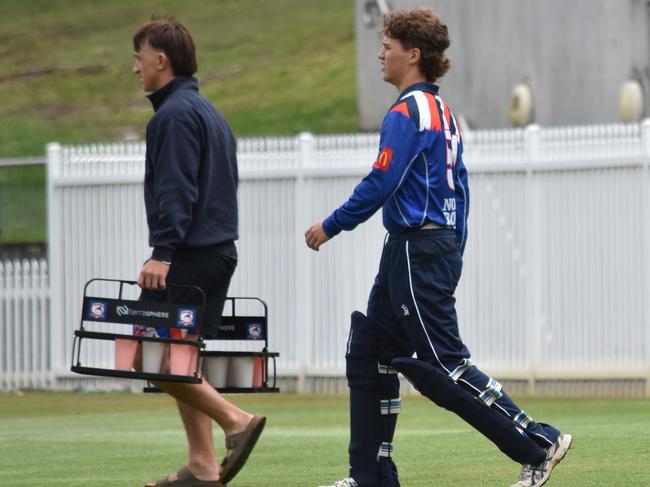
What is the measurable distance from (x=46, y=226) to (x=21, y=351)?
59.8 inches

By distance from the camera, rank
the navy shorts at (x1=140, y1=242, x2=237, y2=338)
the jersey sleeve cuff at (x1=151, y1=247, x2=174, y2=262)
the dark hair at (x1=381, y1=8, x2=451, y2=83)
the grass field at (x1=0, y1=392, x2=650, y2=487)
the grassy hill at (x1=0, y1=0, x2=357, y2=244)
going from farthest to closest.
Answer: the grassy hill at (x1=0, y1=0, x2=357, y2=244), the grass field at (x1=0, y1=392, x2=650, y2=487), the navy shorts at (x1=140, y1=242, x2=237, y2=338), the jersey sleeve cuff at (x1=151, y1=247, x2=174, y2=262), the dark hair at (x1=381, y1=8, x2=451, y2=83)

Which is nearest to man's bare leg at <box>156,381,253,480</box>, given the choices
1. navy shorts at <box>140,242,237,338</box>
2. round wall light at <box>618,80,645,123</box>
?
navy shorts at <box>140,242,237,338</box>

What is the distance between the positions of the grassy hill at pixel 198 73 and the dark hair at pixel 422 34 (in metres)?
26.5

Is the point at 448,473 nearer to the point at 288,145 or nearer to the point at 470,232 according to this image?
the point at 470,232

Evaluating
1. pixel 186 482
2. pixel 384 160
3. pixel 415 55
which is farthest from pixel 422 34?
pixel 186 482

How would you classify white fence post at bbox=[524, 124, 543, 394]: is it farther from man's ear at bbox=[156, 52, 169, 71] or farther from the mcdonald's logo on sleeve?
the mcdonald's logo on sleeve

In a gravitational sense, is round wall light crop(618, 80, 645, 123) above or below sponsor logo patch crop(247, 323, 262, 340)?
above

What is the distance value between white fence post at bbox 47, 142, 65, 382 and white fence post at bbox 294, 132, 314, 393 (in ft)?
7.68

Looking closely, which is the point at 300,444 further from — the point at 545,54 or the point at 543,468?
the point at 545,54

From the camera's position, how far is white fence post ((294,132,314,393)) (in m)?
14.5

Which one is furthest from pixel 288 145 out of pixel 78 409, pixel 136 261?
pixel 78 409

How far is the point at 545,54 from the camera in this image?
67.8ft

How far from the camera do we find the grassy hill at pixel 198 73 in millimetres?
36469

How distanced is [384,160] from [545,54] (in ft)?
47.4
